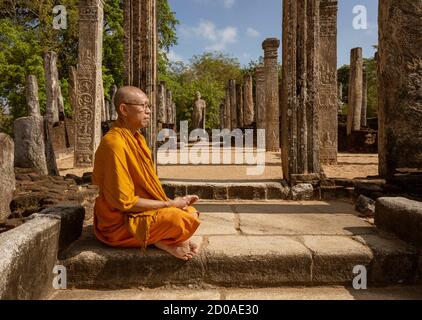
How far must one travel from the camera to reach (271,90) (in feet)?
46.6

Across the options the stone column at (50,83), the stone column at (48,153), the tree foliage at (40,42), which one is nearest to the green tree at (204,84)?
the tree foliage at (40,42)

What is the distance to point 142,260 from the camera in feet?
8.18

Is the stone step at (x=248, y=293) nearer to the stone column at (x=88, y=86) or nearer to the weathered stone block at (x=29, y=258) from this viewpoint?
the weathered stone block at (x=29, y=258)

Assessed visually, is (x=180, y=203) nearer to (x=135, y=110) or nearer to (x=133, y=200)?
(x=133, y=200)

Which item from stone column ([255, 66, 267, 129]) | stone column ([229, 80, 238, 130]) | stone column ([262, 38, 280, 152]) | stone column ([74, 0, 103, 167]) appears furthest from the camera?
stone column ([229, 80, 238, 130])

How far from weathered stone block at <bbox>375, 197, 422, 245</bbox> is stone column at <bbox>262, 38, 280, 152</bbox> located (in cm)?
1107

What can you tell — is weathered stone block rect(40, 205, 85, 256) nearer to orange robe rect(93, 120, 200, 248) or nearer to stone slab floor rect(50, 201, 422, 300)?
stone slab floor rect(50, 201, 422, 300)

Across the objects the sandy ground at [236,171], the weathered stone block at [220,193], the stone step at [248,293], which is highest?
the sandy ground at [236,171]

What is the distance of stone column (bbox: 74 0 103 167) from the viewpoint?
9430 mm

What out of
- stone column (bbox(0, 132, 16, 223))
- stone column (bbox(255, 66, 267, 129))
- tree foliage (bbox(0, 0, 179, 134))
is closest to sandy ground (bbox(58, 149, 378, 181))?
stone column (bbox(0, 132, 16, 223))

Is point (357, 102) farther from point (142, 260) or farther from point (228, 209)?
point (142, 260)

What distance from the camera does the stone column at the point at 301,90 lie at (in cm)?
536

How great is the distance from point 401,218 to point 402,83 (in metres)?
2.94

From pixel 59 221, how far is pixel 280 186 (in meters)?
3.57
